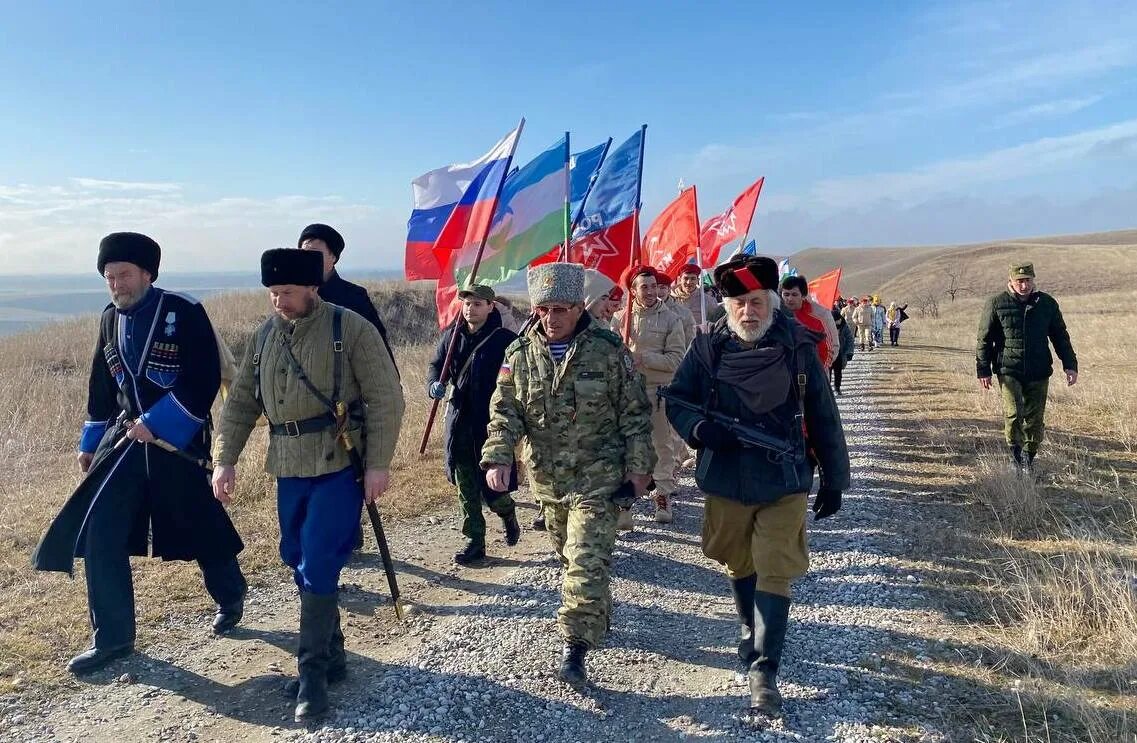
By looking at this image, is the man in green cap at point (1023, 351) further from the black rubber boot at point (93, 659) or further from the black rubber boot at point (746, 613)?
the black rubber boot at point (93, 659)

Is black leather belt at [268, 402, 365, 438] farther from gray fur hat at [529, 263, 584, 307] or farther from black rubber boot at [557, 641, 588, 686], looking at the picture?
black rubber boot at [557, 641, 588, 686]

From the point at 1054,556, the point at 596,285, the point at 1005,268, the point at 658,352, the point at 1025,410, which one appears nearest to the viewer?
the point at 596,285

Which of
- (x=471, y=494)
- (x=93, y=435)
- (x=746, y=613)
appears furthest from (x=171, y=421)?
(x=746, y=613)

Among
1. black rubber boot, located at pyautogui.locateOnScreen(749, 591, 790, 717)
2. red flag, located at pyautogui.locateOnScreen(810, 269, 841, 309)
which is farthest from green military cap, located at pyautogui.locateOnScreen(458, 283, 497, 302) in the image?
red flag, located at pyautogui.locateOnScreen(810, 269, 841, 309)

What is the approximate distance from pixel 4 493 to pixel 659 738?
7635 mm

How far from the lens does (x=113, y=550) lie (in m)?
4.15

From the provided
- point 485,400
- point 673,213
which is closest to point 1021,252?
point 673,213

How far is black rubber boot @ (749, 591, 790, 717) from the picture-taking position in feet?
11.6

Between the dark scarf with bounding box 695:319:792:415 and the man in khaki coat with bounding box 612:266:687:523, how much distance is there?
2675 millimetres

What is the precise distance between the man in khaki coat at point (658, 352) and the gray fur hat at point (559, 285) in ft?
8.62

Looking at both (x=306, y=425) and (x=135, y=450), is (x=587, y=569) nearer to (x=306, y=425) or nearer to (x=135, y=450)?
(x=306, y=425)

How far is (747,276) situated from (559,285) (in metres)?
0.98

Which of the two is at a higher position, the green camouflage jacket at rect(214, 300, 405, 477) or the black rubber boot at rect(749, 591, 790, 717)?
the green camouflage jacket at rect(214, 300, 405, 477)

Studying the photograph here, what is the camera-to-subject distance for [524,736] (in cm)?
341
